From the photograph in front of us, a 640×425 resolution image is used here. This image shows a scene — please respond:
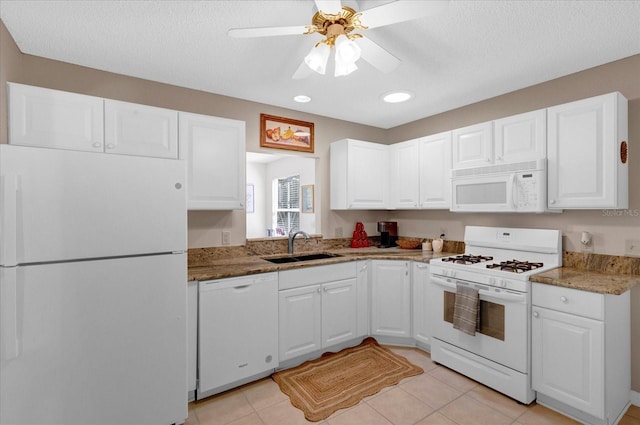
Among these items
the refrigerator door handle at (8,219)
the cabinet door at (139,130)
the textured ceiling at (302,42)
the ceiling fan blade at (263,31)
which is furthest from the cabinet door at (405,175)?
the refrigerator door handle at (8,219)

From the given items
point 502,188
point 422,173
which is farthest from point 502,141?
point 422,173

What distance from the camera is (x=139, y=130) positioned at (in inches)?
88.6

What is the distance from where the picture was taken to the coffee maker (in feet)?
12.7

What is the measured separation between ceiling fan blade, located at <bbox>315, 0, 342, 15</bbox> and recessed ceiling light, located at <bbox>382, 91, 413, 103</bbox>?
1.57 meters

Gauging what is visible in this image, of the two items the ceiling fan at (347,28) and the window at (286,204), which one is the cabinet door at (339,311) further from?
the window at (286,204)

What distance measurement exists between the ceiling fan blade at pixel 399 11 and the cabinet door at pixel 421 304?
2.10 meters

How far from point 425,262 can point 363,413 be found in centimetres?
136

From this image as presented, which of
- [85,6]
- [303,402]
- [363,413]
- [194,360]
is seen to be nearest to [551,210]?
[363,413]

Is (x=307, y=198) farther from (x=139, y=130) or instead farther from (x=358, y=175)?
(x=139, y=130)

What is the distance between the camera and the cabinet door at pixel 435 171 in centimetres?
318

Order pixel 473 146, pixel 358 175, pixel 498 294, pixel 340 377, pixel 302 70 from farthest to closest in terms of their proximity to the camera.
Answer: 1. pixel 358 175
2. pixel 473 146
3. pixel 340 377
4. pixel 498 294
5. pixel 302 70

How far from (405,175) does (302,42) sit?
2002 mm

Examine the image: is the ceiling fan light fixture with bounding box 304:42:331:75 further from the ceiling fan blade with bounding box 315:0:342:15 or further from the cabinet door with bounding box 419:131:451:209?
the cabinet door with bounding box 419:131:451:209

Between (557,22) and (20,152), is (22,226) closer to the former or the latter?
(20,152)
